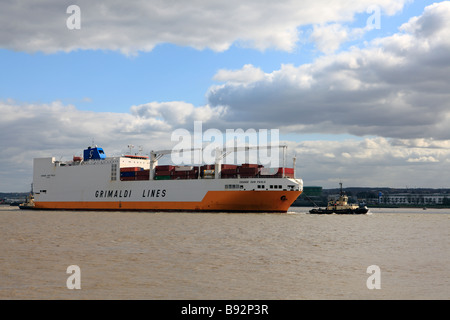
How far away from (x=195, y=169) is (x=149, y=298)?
54457 millimetres

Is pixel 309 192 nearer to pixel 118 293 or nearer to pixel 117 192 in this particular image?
pixel 117 192

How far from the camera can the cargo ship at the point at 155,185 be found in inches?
2362

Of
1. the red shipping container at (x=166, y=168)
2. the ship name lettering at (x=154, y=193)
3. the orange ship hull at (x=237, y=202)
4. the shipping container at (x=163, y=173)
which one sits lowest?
the orange ship hull at (x=237, y=202)

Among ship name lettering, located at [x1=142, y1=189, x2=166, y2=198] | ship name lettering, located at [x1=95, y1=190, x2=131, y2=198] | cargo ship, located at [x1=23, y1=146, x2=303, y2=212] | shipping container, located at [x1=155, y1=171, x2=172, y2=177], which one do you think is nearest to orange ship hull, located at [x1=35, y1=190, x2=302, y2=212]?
cargo ship, located at [x1=23, y1=146, x2=303, y2=212]

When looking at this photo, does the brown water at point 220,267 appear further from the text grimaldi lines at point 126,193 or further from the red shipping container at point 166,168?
the red shipping container at point 166,168

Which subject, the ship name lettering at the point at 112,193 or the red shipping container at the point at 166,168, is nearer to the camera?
the red shipping container at the point at 166,168

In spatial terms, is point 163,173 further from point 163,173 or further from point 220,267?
point 220,267

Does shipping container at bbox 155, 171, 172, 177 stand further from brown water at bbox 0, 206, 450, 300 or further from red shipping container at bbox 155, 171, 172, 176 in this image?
brown water at bbox 0, 206, 450, 300

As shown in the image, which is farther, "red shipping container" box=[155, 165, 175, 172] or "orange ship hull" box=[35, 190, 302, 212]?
"red shipping container" box=[155, 165, 175, 172]

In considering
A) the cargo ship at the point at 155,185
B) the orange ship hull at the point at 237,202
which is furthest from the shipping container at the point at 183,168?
the orange ship hull at the point at 237,202

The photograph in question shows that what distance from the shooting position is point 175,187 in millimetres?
65625

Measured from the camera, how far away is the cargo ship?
197 ft

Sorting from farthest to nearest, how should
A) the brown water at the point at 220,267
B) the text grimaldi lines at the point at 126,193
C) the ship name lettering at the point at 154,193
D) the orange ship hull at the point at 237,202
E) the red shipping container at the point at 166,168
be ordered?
the red shipping container at the point at 166,168, the text grimaldi lines at the point at 126,193, the ship name lettering at the point at 154,193, the orange ship hull at the point at 237,202, the brown water at the point at 220,267

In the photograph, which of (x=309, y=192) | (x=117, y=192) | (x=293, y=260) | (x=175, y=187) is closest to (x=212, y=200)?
(x=175, y=187)
